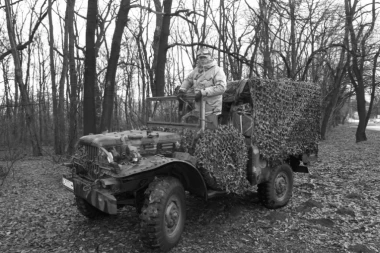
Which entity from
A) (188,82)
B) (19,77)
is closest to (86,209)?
(188,82)

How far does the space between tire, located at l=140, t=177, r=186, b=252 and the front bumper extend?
1.36ft

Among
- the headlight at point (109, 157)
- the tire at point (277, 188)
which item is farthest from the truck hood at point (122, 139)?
the tire at point (277, 188)

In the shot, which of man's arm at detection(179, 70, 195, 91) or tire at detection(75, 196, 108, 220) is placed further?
man's arm at detection(179, 70, 195, 91)

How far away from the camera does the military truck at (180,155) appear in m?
3.79

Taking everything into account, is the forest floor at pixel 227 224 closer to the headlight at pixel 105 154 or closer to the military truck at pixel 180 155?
the military truck at pixel 180 155

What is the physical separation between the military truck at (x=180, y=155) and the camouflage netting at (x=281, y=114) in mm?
17

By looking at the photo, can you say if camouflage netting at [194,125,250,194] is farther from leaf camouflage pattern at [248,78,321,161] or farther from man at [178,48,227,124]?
leaf camouflage pattern at [248,78,321,161]

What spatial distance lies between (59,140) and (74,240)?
10249 millimetres

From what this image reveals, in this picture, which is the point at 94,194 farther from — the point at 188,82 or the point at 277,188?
the point at 277,188

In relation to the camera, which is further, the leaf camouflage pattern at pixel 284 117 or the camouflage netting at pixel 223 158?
the leaf camouflage pattern at pixel 284 117

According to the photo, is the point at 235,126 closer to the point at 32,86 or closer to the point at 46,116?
the point at 46,116

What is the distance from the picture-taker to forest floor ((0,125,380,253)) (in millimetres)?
4203

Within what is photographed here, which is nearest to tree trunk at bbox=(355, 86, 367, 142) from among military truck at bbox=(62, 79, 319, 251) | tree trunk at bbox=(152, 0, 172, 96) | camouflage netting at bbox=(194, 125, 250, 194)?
tree trunk at bbox=(152, 0, 172, 96)

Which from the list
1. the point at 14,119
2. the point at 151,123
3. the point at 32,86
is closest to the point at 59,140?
the point at 14,119
